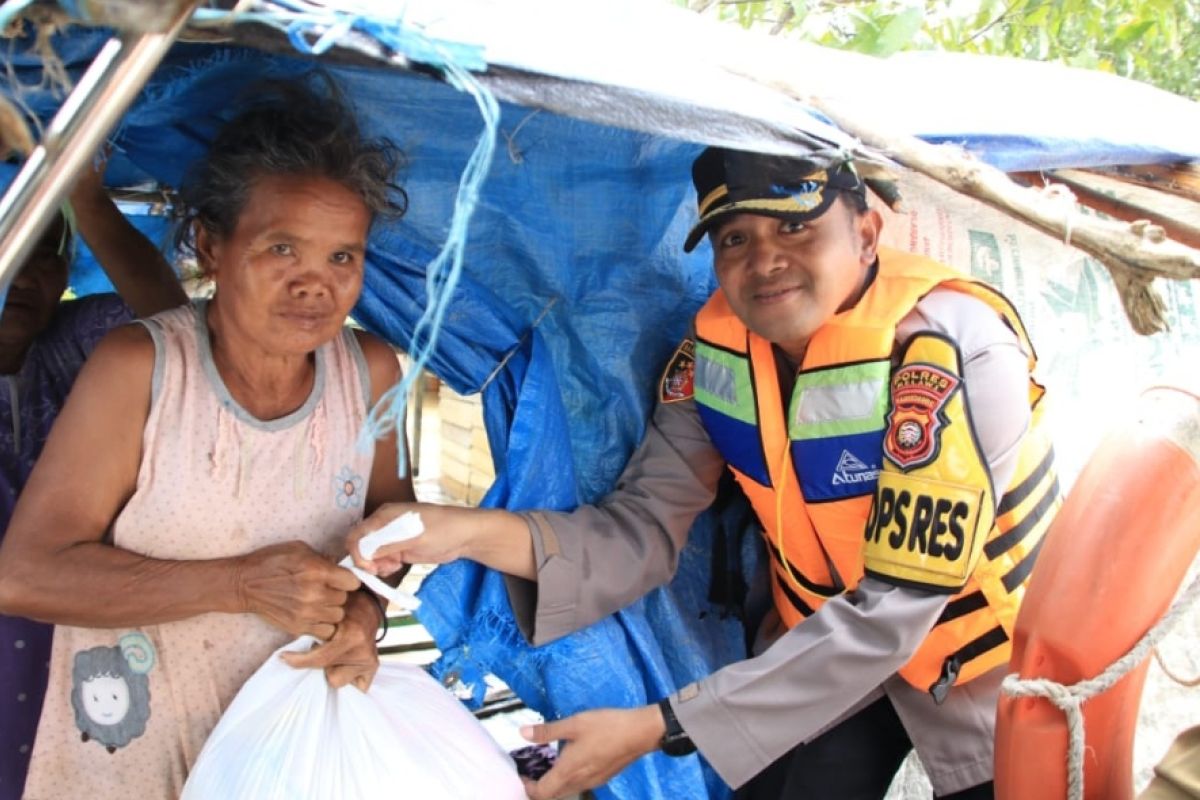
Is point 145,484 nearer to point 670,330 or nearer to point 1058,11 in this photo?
point 670,330

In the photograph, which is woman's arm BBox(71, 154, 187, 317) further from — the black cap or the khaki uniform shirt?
the black cap

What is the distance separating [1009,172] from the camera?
1956mm

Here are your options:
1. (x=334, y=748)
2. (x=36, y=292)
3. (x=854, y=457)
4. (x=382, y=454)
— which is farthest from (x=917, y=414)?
(x=36, y=292)

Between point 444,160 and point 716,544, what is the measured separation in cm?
104

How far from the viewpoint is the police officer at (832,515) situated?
1.67 metres

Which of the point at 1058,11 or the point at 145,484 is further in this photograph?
the point at 1058,11

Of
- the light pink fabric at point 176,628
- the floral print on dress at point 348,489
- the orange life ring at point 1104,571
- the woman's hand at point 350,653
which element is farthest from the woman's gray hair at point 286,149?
the orange life ring at point 1104,571

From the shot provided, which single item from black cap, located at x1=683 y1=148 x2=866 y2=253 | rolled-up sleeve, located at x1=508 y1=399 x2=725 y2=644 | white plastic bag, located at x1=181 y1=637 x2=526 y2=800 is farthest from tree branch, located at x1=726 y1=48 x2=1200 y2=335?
white plastic bag, located at x1=181 y1=637 x2=526 y2=800

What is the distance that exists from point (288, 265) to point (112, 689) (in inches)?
30.6

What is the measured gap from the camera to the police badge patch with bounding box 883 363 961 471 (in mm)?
1650

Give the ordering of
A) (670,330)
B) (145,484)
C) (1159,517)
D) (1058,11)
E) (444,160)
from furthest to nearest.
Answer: (1058,11)
(670,330)
(444,160)
(145,484)
(1159,517)

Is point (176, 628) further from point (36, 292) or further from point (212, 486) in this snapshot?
point (36, 292)

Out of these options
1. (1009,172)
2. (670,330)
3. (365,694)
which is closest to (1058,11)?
(1009,172)

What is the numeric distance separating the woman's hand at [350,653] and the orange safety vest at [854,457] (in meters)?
0.80
